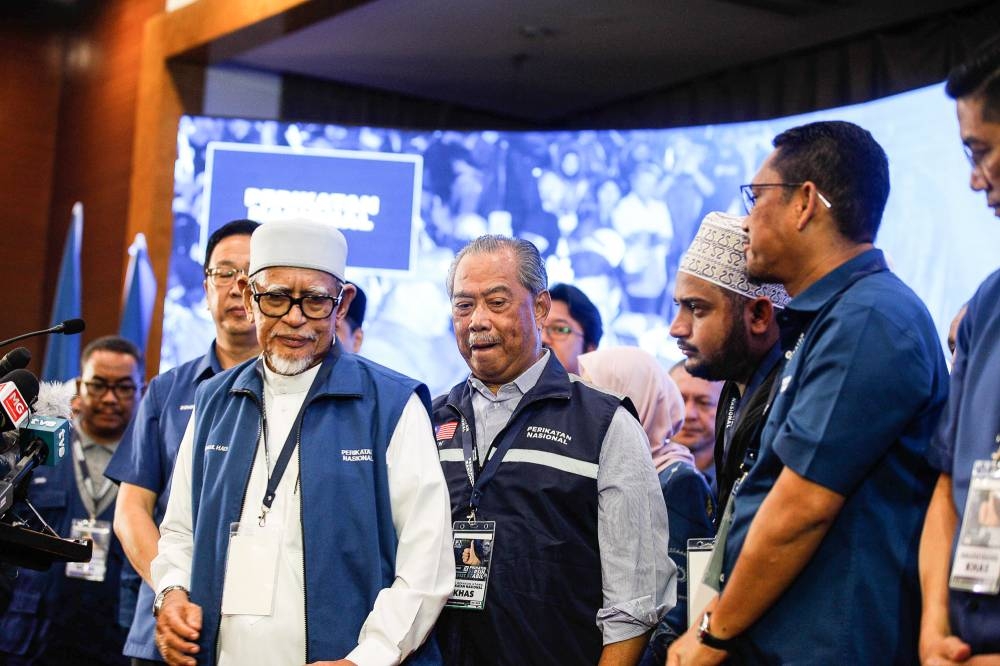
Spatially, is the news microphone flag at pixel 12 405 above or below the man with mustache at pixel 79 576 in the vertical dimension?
above

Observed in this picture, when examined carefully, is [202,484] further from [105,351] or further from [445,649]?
[105,351]

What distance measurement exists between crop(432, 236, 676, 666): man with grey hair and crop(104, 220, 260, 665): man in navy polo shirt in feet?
2.81

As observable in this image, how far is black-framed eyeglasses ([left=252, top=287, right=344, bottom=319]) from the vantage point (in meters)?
2.60

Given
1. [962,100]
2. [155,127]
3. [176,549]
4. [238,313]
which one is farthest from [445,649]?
[155,127]

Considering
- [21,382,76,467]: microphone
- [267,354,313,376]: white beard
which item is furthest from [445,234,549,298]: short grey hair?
[21,382,76,467]: microphone

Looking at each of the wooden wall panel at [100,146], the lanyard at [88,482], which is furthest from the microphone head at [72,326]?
the wooden wall panel at [100,146]

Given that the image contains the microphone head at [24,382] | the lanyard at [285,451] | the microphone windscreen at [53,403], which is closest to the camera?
the microphone head at [24,382]

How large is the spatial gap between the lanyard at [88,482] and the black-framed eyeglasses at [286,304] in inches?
81.7

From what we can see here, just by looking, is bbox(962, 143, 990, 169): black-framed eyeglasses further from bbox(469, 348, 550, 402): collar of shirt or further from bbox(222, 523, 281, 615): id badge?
bbox(222, 523, 281, 615): id badge

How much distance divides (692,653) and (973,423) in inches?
27.0

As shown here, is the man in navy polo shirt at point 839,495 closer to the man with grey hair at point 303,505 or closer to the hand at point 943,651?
the hand at point 943,651

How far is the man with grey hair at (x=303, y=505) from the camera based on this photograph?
238 centimetres

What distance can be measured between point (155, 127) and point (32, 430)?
186 inches

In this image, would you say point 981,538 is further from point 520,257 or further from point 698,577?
point 520,257
